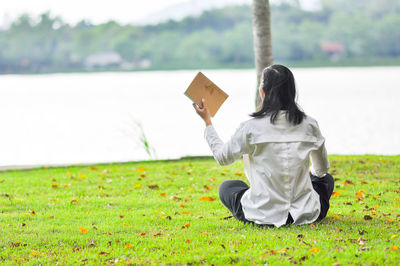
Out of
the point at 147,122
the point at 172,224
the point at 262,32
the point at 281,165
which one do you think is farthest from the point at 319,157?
the point at 147,122

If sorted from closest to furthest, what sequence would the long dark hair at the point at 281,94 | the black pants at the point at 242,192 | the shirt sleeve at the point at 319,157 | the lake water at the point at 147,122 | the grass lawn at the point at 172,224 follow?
the grass lawn at the point at 172,224, the long dark hair at the point at 281,94, the shirt sleeve at the point at 319,157, the black pants at the point at 242,192, the lake water at the point at 147,122

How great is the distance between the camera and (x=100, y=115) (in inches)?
998

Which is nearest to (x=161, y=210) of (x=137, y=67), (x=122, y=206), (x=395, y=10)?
(x=122, y=206)

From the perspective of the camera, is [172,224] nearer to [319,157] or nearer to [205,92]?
[205,92]

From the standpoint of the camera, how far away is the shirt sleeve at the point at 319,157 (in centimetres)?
409

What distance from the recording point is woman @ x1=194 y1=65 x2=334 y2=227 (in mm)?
3951

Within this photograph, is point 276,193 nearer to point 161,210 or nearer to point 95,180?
point 161,210

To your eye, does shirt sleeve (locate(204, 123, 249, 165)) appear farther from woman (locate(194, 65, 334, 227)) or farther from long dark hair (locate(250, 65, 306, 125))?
long dark hair (locate(250, 65, 306, 125))

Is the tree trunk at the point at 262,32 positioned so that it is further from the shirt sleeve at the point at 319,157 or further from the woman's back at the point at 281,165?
the woman's back at the point at 281,165

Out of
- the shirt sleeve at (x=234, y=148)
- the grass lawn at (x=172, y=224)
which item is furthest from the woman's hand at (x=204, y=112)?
the grass lawn at (x=172, y=224)

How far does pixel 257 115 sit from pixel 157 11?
77417 millimetres

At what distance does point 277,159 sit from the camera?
4020 millimetres

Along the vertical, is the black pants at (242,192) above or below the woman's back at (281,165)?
below

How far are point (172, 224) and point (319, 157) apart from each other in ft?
5.01
